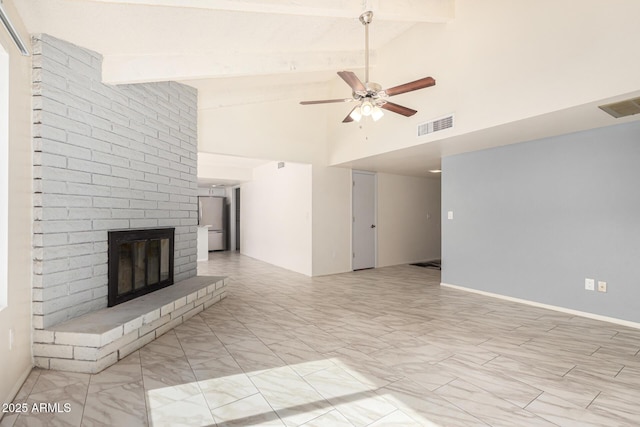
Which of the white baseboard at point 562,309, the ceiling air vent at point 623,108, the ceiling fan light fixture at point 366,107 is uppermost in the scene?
the ceiling fan light fixture at point 366,107

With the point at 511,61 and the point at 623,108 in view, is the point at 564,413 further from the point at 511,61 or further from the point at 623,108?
the point at 511,61

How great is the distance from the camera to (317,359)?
9.05 feet

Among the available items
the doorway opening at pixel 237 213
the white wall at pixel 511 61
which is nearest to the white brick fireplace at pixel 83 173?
the white wall at pixel 511 61

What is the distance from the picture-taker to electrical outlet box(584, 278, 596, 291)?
392 cm

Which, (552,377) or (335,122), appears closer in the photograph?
(552,377)

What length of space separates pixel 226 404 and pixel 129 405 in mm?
609

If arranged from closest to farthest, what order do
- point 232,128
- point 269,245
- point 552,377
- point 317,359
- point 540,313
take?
1. point 552,377
2. point 317,359
3. point 540,313
4. point 232,128
5. point 269,245

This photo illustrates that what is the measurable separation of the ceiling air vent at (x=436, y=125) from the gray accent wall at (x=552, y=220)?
1290mm

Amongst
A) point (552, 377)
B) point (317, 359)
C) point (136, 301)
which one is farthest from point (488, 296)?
point (136, 301)

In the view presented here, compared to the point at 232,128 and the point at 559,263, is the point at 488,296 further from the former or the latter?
the point at 232,128

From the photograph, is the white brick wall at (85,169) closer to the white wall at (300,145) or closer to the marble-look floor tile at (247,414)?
the white wall at (300,145)

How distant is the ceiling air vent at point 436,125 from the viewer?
162 inches

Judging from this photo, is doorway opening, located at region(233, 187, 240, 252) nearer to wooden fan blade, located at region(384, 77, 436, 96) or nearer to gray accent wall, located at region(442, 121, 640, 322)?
gray accent wall, located at region(442, 121, 640, 322)

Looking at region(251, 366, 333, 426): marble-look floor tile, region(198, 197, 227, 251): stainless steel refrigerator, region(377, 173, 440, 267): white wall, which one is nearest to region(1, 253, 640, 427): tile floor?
region(251, 366, 333, 426): marble-look floor tile
